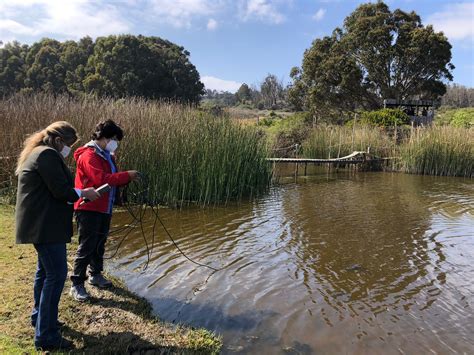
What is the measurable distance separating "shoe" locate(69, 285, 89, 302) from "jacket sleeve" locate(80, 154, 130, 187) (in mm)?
994

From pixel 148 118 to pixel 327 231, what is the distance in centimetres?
427

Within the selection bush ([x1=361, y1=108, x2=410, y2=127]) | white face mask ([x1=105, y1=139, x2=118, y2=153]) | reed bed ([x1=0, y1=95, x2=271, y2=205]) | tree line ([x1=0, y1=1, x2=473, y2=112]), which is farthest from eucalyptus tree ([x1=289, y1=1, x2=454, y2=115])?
white face mask ([x1=105, y1=139, x2=118, y2=153])

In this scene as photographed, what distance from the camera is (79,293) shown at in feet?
12.5

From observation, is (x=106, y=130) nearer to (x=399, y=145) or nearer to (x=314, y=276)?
(x=314, y=276)

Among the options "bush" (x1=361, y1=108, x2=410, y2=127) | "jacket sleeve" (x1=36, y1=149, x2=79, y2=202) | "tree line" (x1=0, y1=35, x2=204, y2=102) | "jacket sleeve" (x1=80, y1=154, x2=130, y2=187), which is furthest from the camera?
"tree line" (x1=0, y1=35, x2=204, y2=102)

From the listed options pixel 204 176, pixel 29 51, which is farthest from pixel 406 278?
pixel 29 51

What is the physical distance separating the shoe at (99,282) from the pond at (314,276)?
375 millimetres

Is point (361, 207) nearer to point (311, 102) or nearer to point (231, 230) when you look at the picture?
point (231, 230)

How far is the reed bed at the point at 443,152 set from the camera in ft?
52.3

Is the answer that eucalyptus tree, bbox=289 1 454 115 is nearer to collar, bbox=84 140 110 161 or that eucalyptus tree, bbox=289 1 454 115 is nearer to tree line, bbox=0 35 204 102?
tree line, bbox=0 35 204 102

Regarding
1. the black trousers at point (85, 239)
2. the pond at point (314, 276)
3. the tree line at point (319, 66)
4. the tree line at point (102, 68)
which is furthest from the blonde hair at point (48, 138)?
the tree line at point (102, 68)

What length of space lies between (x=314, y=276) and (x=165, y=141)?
447 cm

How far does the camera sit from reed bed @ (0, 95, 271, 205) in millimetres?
8023

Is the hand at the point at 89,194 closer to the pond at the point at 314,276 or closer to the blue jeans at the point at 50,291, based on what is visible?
the blue jeans at the point at 50,291
